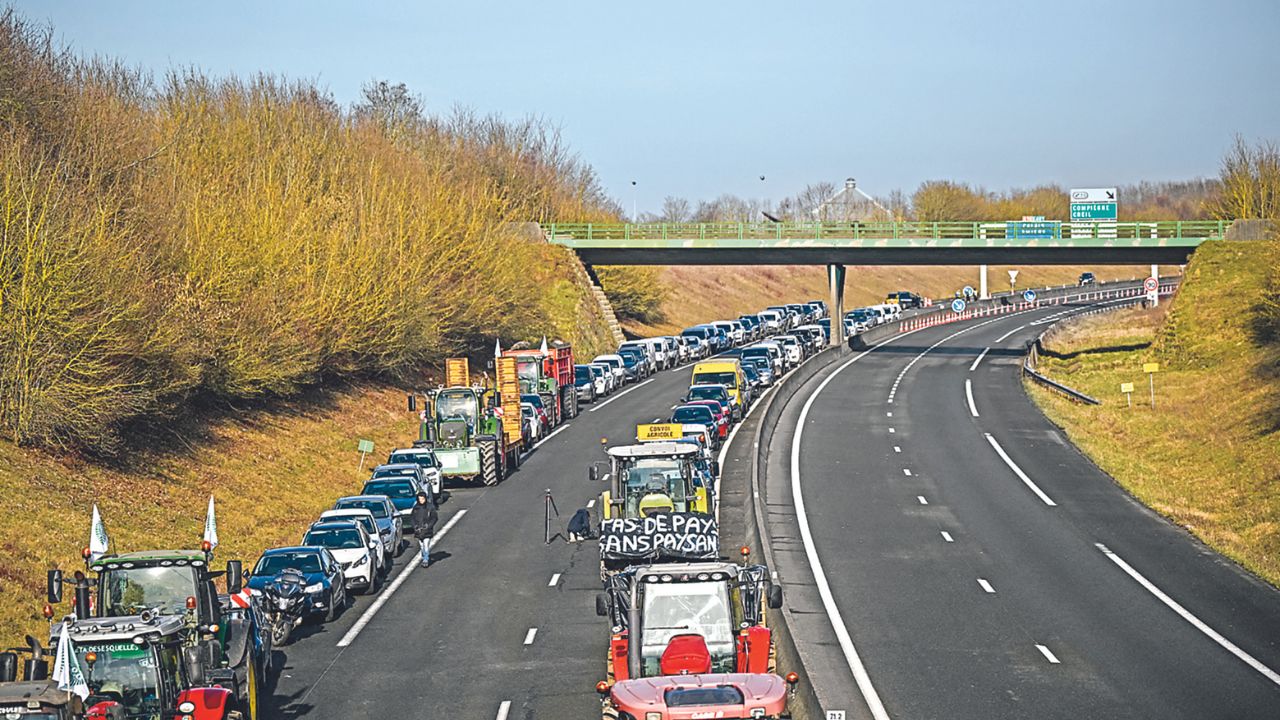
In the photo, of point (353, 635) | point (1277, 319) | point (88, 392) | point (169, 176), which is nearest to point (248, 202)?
point (169, 176)

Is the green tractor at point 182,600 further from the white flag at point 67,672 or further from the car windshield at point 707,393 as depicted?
the car windshield at point 707,393

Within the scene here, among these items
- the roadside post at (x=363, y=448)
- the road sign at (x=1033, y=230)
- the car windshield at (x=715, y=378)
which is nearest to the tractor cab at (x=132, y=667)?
the roadside post at (x=363, y=448)

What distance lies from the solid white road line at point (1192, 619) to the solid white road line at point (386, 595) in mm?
14536

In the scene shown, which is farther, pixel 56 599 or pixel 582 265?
pixel 582 265

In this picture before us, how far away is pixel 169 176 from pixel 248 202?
9.43 ft

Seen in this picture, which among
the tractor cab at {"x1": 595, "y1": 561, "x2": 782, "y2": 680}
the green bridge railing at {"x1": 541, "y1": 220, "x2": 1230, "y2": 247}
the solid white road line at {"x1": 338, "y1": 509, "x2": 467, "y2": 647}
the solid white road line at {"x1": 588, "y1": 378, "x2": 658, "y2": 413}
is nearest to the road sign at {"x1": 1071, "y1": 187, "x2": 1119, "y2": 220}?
the green bridge railing at {"x1": 541, "y1": 220, "x2": 1230, "y2": 247}

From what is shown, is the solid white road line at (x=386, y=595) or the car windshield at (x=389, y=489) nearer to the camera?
the solid white road line at (x=386, y=595)

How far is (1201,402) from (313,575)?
42823 millimetres

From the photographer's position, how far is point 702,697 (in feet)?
47.3

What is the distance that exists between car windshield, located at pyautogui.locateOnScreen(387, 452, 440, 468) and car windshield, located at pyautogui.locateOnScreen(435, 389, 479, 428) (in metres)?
2.63

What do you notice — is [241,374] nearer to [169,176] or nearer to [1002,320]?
[169,176]

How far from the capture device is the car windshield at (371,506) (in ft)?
107

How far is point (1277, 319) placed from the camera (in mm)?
66062

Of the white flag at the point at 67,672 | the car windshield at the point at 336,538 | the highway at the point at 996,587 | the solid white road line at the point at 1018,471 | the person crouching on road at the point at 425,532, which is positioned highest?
the white flag at the point at 67,672
